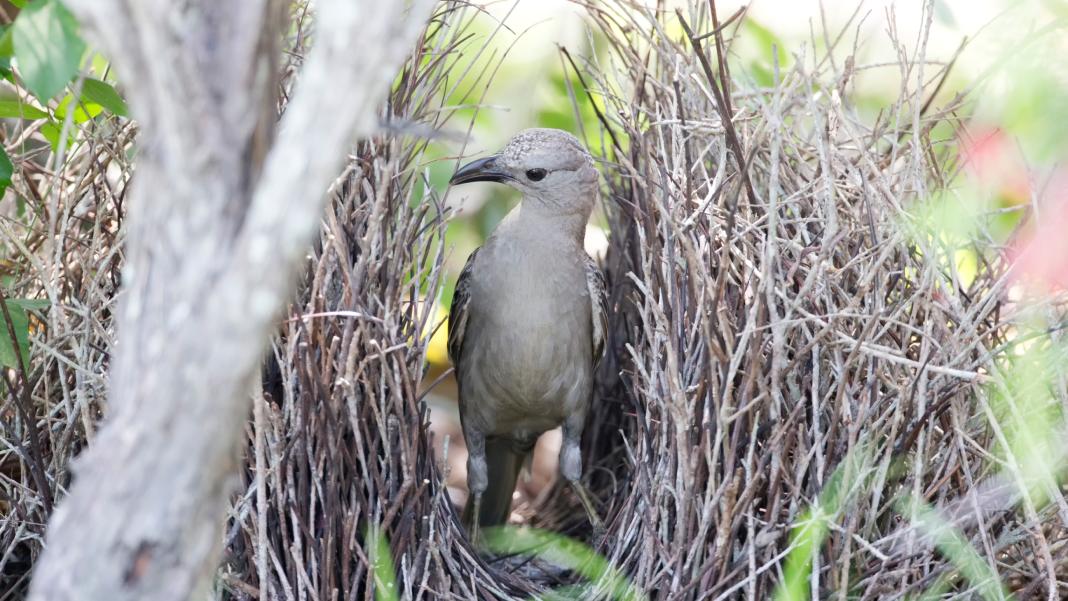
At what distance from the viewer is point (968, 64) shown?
3043 mm

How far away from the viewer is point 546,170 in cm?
343

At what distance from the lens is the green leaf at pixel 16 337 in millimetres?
2475

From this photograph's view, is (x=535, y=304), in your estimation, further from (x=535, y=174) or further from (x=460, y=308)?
(x=535, y=174)

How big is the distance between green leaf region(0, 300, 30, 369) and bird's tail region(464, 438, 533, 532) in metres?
1.78

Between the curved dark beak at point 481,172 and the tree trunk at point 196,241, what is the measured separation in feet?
5.72

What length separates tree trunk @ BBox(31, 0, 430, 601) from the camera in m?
1.43

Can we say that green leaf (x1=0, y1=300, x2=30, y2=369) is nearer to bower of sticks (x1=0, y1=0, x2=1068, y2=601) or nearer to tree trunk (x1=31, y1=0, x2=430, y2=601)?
bower of sticks (x1=0, y1=0, x2=1068, y2=601)

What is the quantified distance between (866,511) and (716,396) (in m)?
0.45

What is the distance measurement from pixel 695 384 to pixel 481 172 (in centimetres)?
105

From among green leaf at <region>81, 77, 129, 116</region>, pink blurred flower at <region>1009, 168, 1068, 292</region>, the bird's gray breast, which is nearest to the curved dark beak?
the bird's gray breast

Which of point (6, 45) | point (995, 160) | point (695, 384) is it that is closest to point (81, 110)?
point (6, 45)

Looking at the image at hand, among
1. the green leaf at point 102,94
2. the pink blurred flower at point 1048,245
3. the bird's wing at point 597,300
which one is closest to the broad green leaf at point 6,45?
the green leaf at point 102,94

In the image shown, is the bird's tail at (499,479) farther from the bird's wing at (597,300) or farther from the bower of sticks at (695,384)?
the bower of sticks at (695,384)

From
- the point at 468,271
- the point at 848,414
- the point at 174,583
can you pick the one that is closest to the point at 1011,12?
the point at 848,414
